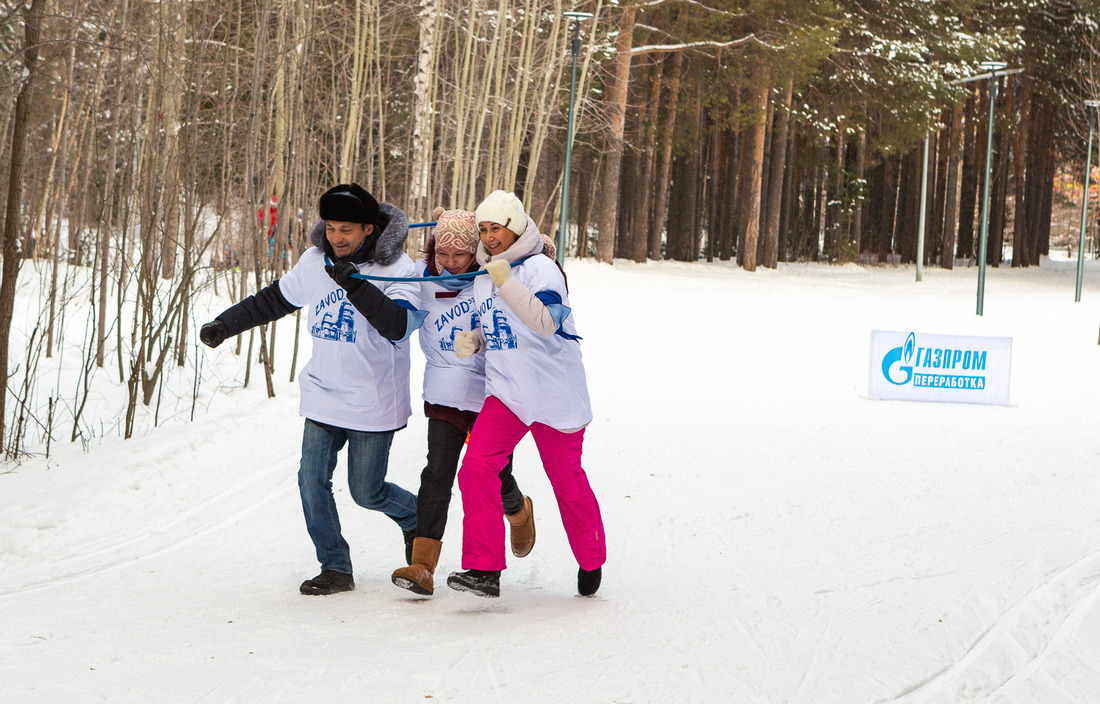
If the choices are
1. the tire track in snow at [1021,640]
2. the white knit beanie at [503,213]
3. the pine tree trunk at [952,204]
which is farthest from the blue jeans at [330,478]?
the pine tree trunk at [952,204]

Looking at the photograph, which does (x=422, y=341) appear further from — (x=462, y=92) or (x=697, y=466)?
(x=462, y=92)

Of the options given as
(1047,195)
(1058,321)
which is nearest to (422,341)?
(1058,321)

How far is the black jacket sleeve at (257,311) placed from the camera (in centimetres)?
485

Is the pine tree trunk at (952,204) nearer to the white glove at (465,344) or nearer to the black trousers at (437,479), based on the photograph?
the black trousers at (437,479)

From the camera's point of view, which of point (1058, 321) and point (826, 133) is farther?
point (826, 133)

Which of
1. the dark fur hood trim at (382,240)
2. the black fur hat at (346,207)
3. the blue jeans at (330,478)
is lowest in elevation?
the blue jeans at (330,478)

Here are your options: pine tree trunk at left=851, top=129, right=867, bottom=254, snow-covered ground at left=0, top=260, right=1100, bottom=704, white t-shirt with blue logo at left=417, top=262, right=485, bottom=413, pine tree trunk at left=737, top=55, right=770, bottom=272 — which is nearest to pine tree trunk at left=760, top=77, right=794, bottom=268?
pine tree trunk at left=737, top=55, right=770, bottom=272

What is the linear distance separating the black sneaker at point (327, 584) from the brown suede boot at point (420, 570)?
354mm

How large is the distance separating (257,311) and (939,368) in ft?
26.6

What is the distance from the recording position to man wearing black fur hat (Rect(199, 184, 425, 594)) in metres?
4.71

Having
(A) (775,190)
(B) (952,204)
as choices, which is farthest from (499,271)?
(B) (952,204)

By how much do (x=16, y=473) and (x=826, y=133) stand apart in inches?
1132

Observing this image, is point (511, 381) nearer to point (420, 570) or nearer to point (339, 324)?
point (339, 324)

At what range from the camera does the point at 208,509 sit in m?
6.89
